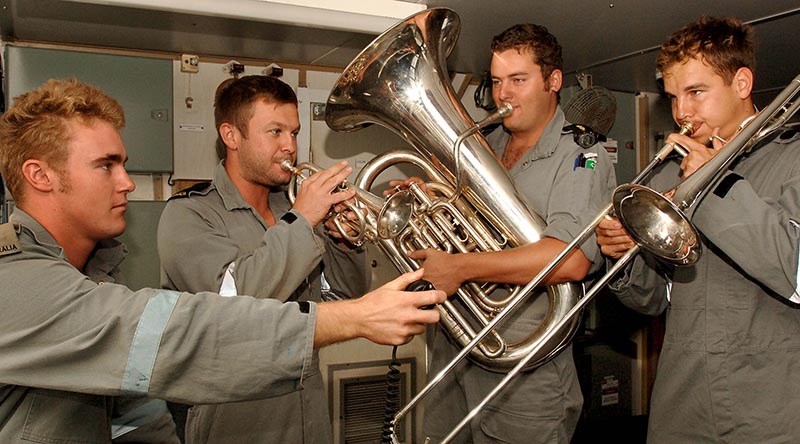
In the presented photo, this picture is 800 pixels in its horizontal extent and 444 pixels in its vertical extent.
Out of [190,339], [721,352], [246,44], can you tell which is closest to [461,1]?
[246,44]

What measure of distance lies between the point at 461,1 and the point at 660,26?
900 millimetres

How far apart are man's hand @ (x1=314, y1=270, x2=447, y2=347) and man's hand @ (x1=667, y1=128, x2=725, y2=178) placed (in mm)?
792

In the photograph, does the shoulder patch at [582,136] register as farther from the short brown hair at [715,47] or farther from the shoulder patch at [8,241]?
the shoulder patch at [8,241]

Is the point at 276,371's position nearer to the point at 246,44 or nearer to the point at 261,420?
the point at 261,420

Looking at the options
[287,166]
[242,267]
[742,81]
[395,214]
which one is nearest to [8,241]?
[242,267]

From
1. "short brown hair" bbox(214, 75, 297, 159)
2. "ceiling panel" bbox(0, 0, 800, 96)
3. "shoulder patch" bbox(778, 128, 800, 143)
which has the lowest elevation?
"shoulder patch" bbox(778, 128, 800, 143)

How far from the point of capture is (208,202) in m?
2.12

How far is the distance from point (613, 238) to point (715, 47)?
63cm

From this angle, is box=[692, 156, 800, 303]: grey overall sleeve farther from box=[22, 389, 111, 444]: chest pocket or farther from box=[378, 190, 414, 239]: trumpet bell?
box=[22, 389, 111, 444]: chest pocket

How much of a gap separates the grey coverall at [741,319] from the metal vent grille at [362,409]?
164 cm

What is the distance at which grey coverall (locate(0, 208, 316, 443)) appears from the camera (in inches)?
45.2

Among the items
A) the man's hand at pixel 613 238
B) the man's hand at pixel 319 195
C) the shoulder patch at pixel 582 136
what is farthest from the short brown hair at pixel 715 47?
the man's hand at pixel 319 195

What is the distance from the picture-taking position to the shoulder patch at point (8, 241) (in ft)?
4.01

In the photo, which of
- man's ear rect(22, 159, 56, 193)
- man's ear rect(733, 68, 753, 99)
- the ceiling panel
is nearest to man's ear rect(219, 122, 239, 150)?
the ceiling panel
